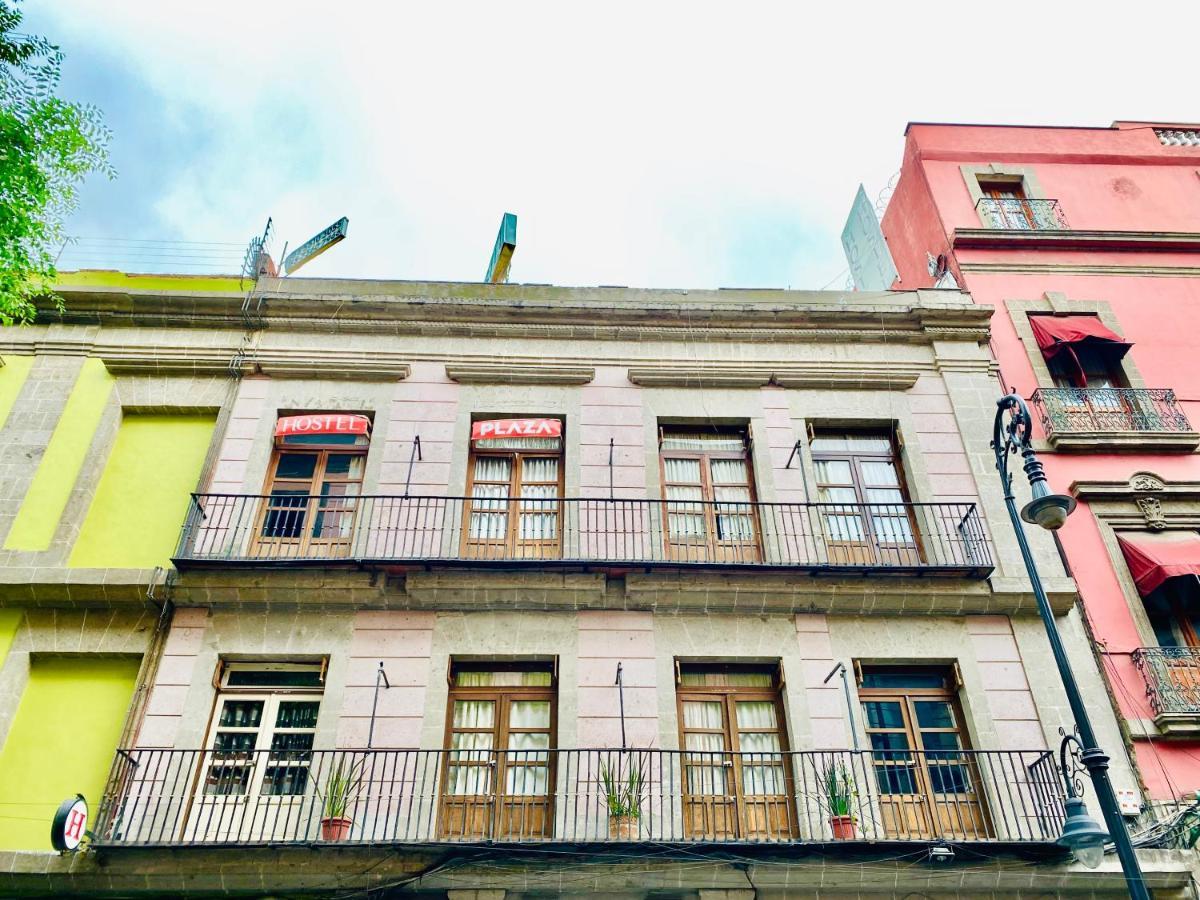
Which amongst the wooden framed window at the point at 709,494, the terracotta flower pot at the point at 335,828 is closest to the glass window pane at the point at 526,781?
the terracotta flower pot at the point at 335,828

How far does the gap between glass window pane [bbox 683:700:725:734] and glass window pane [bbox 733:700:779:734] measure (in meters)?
0.24

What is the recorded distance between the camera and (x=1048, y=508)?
25.9 feet

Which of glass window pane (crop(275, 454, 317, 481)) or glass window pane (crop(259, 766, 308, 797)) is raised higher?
glass window pane (crop(275, 454, 317, 481))

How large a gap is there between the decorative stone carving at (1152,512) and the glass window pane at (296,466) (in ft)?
38.8

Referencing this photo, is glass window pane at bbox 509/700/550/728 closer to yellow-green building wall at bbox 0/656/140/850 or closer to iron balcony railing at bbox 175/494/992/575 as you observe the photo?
iron balcony railing at bbox 175/494/992/575

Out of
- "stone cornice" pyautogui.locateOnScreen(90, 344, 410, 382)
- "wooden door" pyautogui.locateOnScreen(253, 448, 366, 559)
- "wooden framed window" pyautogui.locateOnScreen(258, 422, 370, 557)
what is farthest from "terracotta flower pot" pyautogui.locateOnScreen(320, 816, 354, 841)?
"stone cornice" pyautogui.locateOnScreen(90, 344, 410, 382)

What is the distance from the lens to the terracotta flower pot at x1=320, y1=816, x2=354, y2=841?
9.02 metres

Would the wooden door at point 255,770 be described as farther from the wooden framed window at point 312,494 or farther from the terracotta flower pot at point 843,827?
the terracotta flower pot at point 843,827

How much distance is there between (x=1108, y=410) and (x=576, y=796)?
9.85 m

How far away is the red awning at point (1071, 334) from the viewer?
13.4 metres

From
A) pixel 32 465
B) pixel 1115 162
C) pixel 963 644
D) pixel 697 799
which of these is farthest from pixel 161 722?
pixel 1115 162

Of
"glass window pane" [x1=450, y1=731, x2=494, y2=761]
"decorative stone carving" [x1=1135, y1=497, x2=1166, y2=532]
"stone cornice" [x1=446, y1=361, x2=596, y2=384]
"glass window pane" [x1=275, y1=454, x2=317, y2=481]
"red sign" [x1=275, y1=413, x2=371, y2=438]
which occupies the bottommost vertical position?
"glass window pane" [x1=450, y1=731, x2=494, y2=761]

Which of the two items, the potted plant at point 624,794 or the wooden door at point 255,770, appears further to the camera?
the wooden door at point 255,770

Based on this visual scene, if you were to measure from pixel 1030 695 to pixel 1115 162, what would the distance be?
37.4 ft
